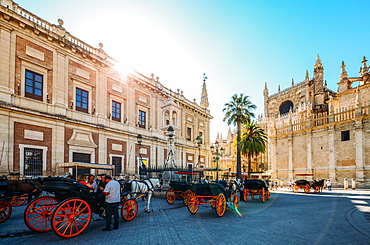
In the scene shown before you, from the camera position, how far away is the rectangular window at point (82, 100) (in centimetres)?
2070

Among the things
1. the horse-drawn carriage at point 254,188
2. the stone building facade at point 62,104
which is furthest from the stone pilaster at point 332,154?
the stone building facade at point 62,104

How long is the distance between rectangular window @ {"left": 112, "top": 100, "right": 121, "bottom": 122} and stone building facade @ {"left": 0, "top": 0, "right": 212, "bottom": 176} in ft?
0.10

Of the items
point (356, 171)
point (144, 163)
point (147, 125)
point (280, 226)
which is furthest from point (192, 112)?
point (280, 226)

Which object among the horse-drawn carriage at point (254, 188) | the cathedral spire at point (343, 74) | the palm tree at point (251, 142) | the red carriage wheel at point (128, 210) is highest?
the cathedral spire at point (343, 74)

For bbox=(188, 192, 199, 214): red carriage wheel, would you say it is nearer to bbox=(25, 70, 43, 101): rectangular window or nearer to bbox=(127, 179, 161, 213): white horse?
bbox=(127, 179, 161, 213): white horse

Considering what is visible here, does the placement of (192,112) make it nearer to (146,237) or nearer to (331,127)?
(331,127)

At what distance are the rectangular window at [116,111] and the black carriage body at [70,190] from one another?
690 inches

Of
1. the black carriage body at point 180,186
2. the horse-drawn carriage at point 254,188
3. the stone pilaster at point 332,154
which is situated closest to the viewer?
the black carriage body at point 180,186

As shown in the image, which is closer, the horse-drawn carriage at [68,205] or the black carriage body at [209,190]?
the horse-drawn carriage at [68,205]

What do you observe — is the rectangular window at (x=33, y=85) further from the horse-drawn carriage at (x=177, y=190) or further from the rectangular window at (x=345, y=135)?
the rectangular window at (x=345, y=135)

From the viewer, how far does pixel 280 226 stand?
7824 millimetres

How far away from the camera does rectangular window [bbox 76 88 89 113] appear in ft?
67.9

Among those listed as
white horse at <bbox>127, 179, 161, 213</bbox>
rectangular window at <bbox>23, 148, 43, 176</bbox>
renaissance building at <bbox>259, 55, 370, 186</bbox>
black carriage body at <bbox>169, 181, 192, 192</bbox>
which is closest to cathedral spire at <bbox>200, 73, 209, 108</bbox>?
renaissance building at <bbox>259, 55, 370, 186</bbox>

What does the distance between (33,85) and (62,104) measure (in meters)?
2.39
